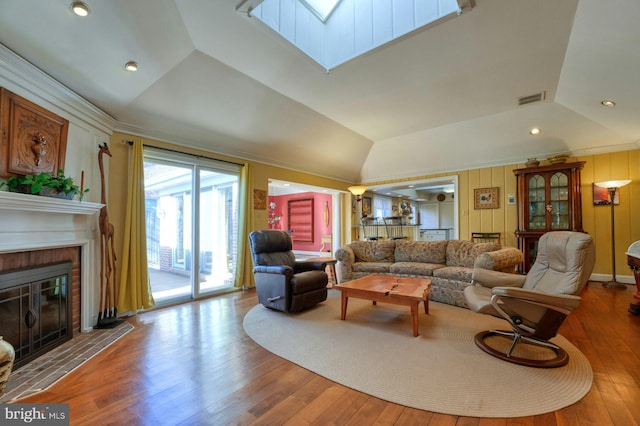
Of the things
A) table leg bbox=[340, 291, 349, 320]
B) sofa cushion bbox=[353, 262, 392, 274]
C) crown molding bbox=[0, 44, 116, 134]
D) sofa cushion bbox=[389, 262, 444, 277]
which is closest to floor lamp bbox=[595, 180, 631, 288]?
sofa cushion bbox=[389, 262, 444, 277]

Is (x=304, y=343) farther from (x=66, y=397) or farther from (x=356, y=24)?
(x=356, y=24)

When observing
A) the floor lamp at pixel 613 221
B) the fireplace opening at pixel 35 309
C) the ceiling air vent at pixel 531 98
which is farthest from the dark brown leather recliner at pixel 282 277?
the floor lamp at pixel 613 221

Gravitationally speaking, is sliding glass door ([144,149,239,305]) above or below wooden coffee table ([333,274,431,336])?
above

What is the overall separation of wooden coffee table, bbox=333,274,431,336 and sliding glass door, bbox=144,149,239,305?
97.8 inches

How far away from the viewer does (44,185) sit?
2.37 m

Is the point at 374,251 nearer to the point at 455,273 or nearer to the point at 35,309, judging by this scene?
the point at 455,273

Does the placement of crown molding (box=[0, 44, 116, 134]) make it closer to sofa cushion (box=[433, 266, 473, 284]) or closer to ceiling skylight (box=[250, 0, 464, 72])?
ceiling skylight (box=[250, 0, 464, 72])

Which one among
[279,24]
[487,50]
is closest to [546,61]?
[487,50]

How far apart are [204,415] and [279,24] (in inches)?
141

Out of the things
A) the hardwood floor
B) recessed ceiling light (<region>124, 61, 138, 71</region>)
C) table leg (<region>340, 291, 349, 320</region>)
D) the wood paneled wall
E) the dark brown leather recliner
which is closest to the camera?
the hardwood floor

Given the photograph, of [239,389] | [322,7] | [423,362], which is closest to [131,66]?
[322,7]

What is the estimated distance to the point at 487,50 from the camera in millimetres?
3174

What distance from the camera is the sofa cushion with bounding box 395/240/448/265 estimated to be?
4.59 m

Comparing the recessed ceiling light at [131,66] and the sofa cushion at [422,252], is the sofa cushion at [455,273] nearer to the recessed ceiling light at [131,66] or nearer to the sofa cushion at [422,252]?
the sofa cushion at [422,252]
